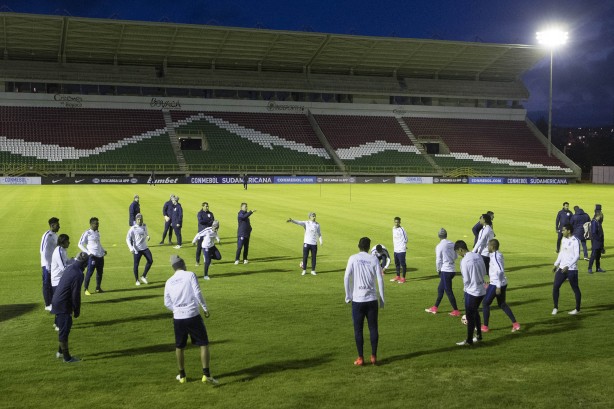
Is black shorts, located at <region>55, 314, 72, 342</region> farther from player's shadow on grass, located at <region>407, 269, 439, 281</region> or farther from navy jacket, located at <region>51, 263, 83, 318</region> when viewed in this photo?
player's shadow on grass, located at <region>407, 269, 439, 281</region>

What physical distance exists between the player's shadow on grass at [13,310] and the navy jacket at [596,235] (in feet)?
52.6

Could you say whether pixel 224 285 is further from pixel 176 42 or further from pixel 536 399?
pixel 176 42

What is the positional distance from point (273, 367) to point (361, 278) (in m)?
2.23

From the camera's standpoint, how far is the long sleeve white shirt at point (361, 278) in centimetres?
998

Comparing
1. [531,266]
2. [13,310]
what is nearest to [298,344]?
[13,310]

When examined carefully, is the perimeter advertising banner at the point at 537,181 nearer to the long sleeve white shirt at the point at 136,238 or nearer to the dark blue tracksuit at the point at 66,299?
the long sleeve white shirt at the point at 136,238

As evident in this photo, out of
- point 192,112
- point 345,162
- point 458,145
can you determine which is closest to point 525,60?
point 458,145

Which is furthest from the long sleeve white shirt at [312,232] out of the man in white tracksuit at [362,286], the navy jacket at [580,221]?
the navy jacket at [580,221]

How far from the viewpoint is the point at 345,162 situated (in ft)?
274

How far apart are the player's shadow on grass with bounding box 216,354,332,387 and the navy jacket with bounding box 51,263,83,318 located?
2.84 meters

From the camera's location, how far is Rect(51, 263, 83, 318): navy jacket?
34.3ft

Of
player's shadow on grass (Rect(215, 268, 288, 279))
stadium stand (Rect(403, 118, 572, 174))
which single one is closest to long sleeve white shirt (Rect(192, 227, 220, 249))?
player's shadow on grass (Rect(215, 268, 288, 279))

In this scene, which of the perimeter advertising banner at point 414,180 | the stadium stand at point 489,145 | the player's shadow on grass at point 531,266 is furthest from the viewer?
the stadium stand at point 489,145

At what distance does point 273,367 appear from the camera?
34.3 feet
